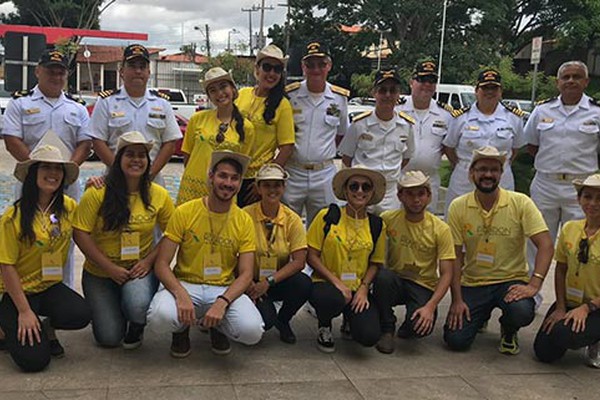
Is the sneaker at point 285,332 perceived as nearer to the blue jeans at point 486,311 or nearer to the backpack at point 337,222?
the backpack at point 337,222

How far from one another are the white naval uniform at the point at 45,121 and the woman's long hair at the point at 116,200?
0.78 meters

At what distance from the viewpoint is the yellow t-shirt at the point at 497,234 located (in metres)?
4.46

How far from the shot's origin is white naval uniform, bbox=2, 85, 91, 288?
474 cm

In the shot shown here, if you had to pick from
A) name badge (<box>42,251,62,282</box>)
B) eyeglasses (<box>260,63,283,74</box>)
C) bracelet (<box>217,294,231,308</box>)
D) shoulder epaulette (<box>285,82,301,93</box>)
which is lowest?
bracelet (<box>217,294,231,308</box>)

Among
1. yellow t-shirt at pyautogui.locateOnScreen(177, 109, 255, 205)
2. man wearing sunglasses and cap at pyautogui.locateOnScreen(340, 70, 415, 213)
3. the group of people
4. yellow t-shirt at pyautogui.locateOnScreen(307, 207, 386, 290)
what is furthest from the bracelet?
man wearing sunglasses and cap at pyautogui.locateOnScreen(340, 70, 415, 213)

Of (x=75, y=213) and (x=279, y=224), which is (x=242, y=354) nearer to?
(x=279, y=224)

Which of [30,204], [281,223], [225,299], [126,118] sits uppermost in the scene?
[126,118]

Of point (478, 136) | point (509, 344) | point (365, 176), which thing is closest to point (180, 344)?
point (365, 176)

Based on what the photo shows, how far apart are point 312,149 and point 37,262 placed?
2.21 m

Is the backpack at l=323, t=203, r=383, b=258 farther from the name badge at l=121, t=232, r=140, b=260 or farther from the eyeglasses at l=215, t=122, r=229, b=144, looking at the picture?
the name badge at l=121, t=232, r=140, b=260

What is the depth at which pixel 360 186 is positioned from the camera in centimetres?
435

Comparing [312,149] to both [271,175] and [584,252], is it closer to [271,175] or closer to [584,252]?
[271,175]

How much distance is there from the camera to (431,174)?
18.4 ft

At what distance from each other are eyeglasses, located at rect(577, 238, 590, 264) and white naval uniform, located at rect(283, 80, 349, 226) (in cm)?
187
